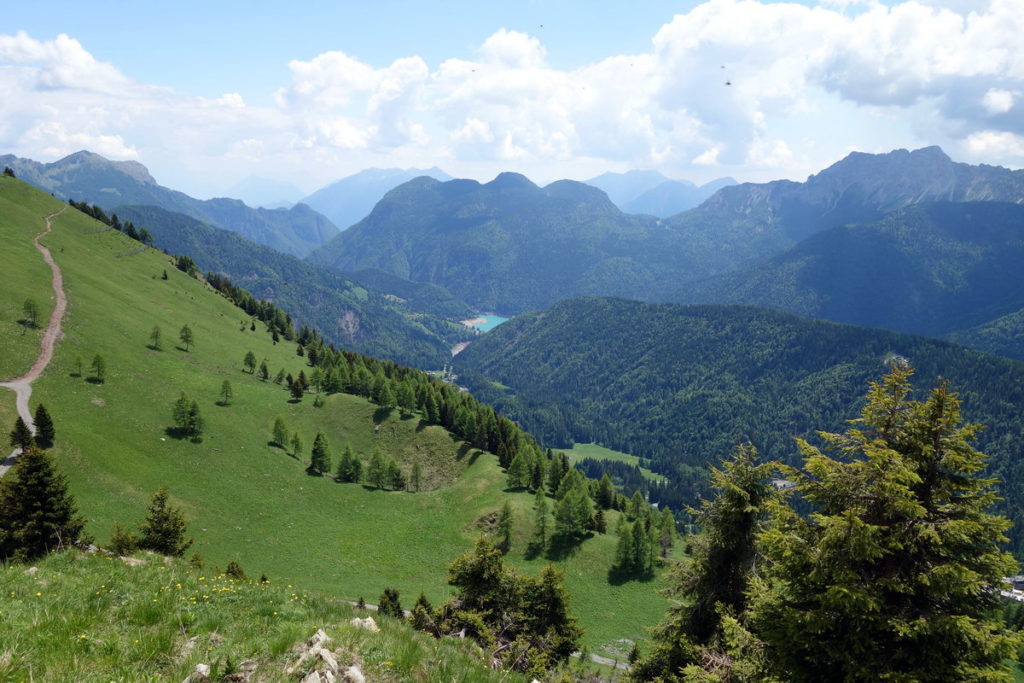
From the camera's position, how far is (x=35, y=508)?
2753 cm

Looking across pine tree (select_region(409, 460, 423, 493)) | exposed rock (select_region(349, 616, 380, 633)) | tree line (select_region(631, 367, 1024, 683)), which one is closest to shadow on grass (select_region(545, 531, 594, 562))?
pine tree (select_region(409, 460, 423, 493))

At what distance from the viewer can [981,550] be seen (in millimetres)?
14789

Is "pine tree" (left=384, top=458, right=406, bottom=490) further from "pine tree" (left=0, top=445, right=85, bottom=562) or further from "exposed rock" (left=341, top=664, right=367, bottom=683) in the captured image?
"exposed rock" (left=341, top=664, right=367, bottom=683)

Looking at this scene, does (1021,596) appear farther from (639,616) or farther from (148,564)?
(148,564)

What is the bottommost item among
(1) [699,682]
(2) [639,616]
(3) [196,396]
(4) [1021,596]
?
(4) [1021,596]

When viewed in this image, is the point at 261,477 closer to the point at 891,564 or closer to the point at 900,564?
the point at 891,564

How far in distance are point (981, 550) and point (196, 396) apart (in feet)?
362

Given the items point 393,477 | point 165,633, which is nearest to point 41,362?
point 393,477

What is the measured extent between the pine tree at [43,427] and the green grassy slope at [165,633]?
215ft

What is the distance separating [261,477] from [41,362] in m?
41.2

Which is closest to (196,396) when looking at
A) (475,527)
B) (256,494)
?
(256,494)

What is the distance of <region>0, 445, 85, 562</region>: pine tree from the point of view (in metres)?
25.0

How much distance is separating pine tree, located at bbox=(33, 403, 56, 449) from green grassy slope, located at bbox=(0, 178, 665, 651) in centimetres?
179

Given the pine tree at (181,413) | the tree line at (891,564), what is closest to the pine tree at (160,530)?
the tree line at (891,564)
